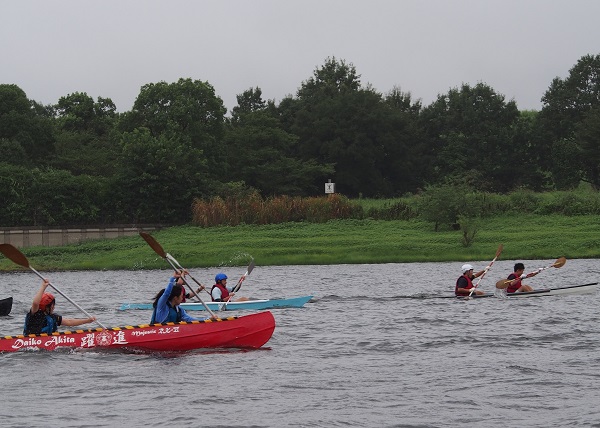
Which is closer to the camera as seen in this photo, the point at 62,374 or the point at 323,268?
the point at 62,374

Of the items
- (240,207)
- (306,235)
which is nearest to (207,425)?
(306,235)

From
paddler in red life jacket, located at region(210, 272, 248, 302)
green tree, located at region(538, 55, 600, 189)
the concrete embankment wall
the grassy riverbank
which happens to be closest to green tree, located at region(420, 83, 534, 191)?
green tree, located at region(538, 55, 600, 189)

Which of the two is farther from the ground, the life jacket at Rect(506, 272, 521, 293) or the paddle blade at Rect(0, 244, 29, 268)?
the paddle blade at Rect(0, 244, 29, 268)

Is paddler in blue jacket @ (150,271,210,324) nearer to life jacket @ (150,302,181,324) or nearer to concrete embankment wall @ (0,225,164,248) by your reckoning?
life jacket @ (150,302,181,324)

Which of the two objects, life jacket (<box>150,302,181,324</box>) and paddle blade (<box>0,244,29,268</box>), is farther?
paddle blade (<box>0,244,29,268</box>)

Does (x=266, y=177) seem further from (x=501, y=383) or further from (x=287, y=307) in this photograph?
(x=501, y=383)

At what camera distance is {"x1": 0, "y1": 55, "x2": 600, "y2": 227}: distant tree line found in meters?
71.7

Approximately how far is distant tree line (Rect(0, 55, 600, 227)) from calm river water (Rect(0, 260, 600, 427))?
131 feet

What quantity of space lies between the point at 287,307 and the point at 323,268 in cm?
2016

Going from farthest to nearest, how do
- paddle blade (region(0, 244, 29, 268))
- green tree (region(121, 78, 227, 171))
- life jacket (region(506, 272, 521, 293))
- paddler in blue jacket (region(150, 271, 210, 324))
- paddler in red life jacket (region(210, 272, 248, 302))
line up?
1. green tree (region(121, 78, 227, 171))
2. life jacket (region(506, 272, 521, 293))
3. paddler in red life jacket (region(210, 272, 248, 302))
4. paddle blade (region(0, 244, 29, 268))
5. paddler in blue jacket (region(150, 271, 210, 324))

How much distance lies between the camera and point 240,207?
222 ft

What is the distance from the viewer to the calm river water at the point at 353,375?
1625 centimetres

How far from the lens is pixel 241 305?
31297 mm

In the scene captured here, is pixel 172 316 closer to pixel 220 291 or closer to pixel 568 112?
pixel 220 291
